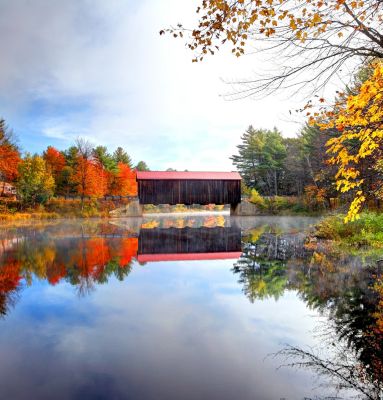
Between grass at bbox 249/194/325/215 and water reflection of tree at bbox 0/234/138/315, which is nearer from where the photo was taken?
water reflection of tree at bbox 0/234/138/315

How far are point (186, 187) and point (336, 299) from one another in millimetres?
31428

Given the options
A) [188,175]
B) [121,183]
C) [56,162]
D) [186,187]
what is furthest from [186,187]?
[56,162]

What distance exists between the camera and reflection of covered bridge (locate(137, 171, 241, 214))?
3656 cm

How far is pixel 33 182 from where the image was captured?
36.0m

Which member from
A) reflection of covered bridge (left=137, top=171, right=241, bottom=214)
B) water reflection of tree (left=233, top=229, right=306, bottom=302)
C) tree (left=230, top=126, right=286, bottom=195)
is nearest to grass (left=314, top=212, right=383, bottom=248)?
water reflection of tree (left=233, top=229, right=306, bottom=302)

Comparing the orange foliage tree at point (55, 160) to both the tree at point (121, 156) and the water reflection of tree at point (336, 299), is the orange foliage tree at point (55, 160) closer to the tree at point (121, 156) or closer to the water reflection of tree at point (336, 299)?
the tree at point (121, 156)

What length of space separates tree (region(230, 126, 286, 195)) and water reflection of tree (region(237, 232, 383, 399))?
136ft

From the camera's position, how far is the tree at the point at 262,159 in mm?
51688

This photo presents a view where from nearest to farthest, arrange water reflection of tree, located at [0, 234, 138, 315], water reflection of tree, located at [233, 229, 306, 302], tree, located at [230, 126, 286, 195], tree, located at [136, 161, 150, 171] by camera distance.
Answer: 1. water reflection of tree, located at [233, 229, 306, 302]
2. water reflection of tree, located at [0, 234, 138, 315]
3. tree, located at [230, 126, 286, 195]
4. tree, located at [136, 161, 150, 171]

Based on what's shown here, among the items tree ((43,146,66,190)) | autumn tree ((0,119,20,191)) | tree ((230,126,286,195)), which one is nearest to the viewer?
autumn tree ((0,119,20,191))

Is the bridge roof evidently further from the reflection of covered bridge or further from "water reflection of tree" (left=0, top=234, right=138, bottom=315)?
"water reflection of tree" (left=0, top=234, right=138, bottom=315)

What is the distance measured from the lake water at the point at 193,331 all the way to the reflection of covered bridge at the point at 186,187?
27.3 m

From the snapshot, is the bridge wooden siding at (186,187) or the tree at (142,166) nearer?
the bridge wooden siding at (186,187)

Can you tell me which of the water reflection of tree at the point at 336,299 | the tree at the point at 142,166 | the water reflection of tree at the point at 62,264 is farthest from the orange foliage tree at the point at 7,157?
the tree at the point at 142,166
